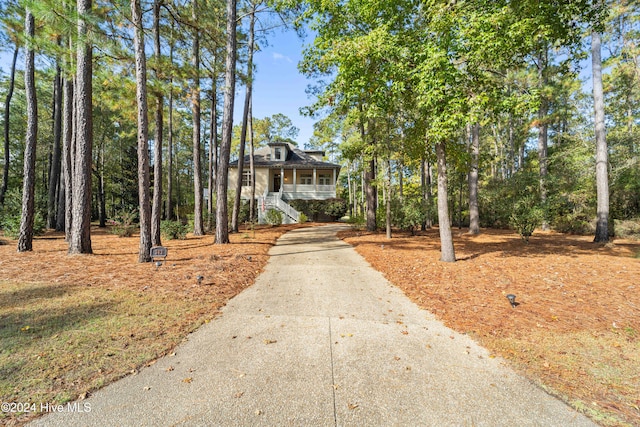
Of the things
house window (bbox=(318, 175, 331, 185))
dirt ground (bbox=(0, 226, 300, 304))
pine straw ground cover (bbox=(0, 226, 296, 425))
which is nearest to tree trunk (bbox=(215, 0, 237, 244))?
dirt ground (bbox=(0, 226, 300, 304))

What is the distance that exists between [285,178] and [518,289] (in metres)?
25.9

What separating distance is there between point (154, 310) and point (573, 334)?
591cm

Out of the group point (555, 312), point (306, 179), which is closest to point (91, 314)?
point (555, 312)

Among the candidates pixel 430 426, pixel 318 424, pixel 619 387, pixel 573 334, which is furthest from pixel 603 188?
pixel 318 424

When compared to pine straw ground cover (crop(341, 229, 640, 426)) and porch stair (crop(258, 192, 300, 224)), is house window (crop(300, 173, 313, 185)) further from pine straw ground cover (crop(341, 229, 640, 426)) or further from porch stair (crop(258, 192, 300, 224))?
pine straw ground cover (crop(341, 229, 640, 426))

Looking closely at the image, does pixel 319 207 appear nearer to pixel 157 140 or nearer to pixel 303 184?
pixel 303 184

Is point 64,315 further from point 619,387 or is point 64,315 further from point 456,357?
point 619,387

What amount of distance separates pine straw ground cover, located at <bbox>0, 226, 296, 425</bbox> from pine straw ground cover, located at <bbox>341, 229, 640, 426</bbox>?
3.96 meters

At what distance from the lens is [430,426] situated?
2.00 m

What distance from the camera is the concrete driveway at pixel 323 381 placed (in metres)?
2.07

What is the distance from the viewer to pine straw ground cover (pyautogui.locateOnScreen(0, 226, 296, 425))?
2.46 m

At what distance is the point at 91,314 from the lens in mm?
3797

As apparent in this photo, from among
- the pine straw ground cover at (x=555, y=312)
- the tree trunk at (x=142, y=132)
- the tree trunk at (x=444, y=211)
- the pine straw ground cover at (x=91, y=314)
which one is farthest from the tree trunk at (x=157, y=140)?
the tree trunk at (x=444, y=211)

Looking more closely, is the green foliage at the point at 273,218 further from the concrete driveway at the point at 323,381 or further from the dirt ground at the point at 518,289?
the concrete driveway at the point at 323,381
